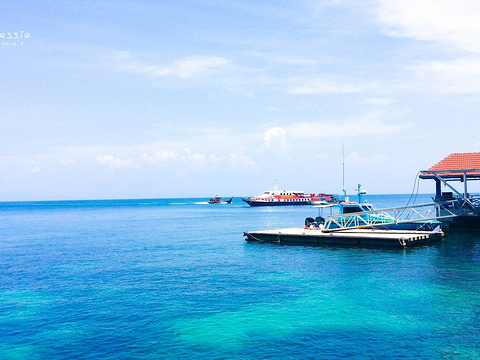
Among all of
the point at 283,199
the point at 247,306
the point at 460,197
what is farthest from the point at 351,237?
the point at 283,199

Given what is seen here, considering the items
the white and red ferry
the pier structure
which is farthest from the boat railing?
the white and red ferry

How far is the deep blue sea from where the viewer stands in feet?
55.8

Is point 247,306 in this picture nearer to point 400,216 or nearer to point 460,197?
point 400,216

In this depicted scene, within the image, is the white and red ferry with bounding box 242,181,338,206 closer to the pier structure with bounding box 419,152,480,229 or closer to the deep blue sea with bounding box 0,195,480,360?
the pier structure with bounding box 419,152,480,229

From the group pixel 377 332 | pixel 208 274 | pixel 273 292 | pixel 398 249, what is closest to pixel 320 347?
Result: pixel 377 332

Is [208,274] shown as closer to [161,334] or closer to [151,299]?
Result: [151,299]

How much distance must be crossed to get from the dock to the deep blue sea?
6.58 feet

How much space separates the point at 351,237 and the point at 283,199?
138107mm

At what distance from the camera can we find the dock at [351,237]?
42.2 metres

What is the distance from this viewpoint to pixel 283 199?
182m

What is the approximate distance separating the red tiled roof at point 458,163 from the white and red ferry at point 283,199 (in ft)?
426

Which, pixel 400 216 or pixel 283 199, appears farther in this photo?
pixel 283 199

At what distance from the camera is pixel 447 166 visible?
1921 inches

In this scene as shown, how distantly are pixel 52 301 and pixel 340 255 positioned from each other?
80.4ft
